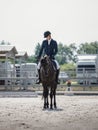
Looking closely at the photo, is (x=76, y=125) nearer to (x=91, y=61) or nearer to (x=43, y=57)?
(x=43, y=57)

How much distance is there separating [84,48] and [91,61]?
89432 millimetres

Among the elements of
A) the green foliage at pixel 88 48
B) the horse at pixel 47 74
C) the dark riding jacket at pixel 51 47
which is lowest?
the horse at pixel 47 74

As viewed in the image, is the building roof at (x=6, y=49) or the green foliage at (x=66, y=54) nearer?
the building roof at (x=6, y=49)

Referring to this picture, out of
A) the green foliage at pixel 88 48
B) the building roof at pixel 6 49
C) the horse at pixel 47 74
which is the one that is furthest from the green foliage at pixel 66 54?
the horse at pixel 47 74

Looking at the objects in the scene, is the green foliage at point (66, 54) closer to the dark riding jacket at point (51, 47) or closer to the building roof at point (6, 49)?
the building roof at point (6, 49)

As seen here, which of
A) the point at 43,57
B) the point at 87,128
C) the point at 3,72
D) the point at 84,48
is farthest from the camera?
the point at 84,48

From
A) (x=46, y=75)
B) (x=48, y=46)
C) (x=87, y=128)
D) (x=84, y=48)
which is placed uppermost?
(x=84, y=48)

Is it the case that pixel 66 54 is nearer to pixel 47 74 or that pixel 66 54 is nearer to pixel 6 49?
pixel 6 49

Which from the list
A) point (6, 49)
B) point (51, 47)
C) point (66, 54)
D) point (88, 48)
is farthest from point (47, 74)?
point (66, 54)

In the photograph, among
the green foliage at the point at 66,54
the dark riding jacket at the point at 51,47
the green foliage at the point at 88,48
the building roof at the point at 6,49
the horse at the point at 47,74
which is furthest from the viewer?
the green foliage at the point at 66,54

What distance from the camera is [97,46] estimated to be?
131m

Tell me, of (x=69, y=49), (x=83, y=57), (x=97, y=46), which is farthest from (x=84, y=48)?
(x=83, y=57)

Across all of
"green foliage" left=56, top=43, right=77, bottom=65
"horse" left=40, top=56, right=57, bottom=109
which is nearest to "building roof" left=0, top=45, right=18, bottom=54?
"horse" left=40, top=56, right=57, bottom=109

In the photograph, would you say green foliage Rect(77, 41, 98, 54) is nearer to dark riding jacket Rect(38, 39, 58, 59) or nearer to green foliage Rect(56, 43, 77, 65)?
green foliage Rect(56, 43, 77, 65)
